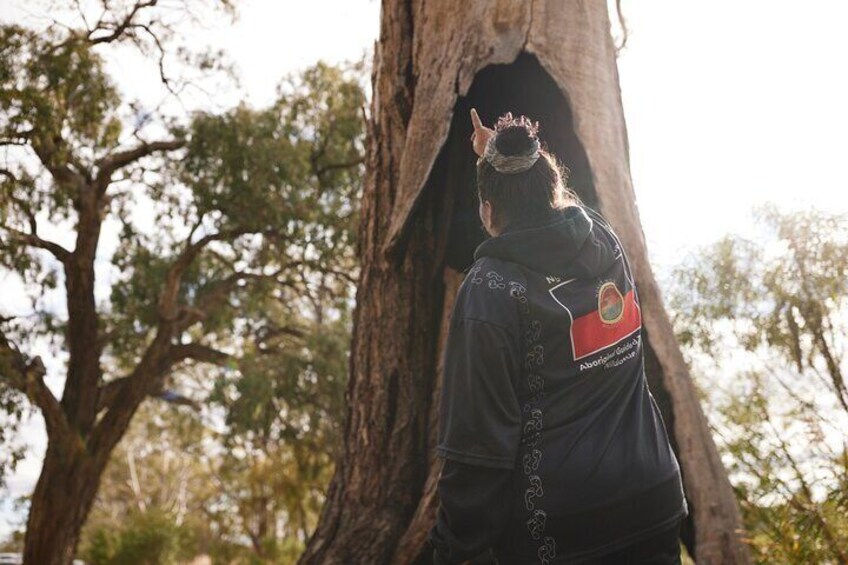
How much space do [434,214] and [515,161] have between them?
6.03 feet

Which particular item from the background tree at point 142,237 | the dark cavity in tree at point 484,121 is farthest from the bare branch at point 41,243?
the dark cavity in tree at point 484,121

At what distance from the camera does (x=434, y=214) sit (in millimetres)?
3613

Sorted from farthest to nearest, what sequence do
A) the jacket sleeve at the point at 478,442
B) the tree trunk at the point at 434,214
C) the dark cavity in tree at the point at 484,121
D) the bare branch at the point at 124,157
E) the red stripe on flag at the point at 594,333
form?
the bare branch at the point at 124,157
the dark cavity in tree at the point at 484,121
the tree trunk at the point at 434,214
the red stripe on flag at the point at 594,333
the jacket sleeve at the point at 478,442

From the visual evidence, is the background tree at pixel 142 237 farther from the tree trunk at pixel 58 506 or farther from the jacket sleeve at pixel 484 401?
the jacket sleeve at pixel 484 401

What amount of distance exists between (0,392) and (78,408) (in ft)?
5.65

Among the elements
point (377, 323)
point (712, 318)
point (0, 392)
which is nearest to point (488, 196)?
point (377, 323)

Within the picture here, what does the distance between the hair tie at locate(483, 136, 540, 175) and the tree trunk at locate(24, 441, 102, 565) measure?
937 centimetres

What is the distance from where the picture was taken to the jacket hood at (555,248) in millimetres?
1729

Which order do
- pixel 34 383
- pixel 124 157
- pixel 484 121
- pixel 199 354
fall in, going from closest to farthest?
pixel 484 121, pixel 34 383, pixel 124 157, pixel 199 354

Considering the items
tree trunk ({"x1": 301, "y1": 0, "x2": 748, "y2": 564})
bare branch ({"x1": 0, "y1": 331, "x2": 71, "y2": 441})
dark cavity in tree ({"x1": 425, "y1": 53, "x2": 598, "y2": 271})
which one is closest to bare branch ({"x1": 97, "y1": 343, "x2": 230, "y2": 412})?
bare branch ({"x1": 0, "y1": 331, "x2": 71, "y2": 441})

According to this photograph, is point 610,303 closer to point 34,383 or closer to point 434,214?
point 434,214

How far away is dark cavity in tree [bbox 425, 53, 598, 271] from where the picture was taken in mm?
3551

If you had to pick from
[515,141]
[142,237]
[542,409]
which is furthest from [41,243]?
[542,409]

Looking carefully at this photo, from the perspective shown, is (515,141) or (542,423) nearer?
(542,423)
